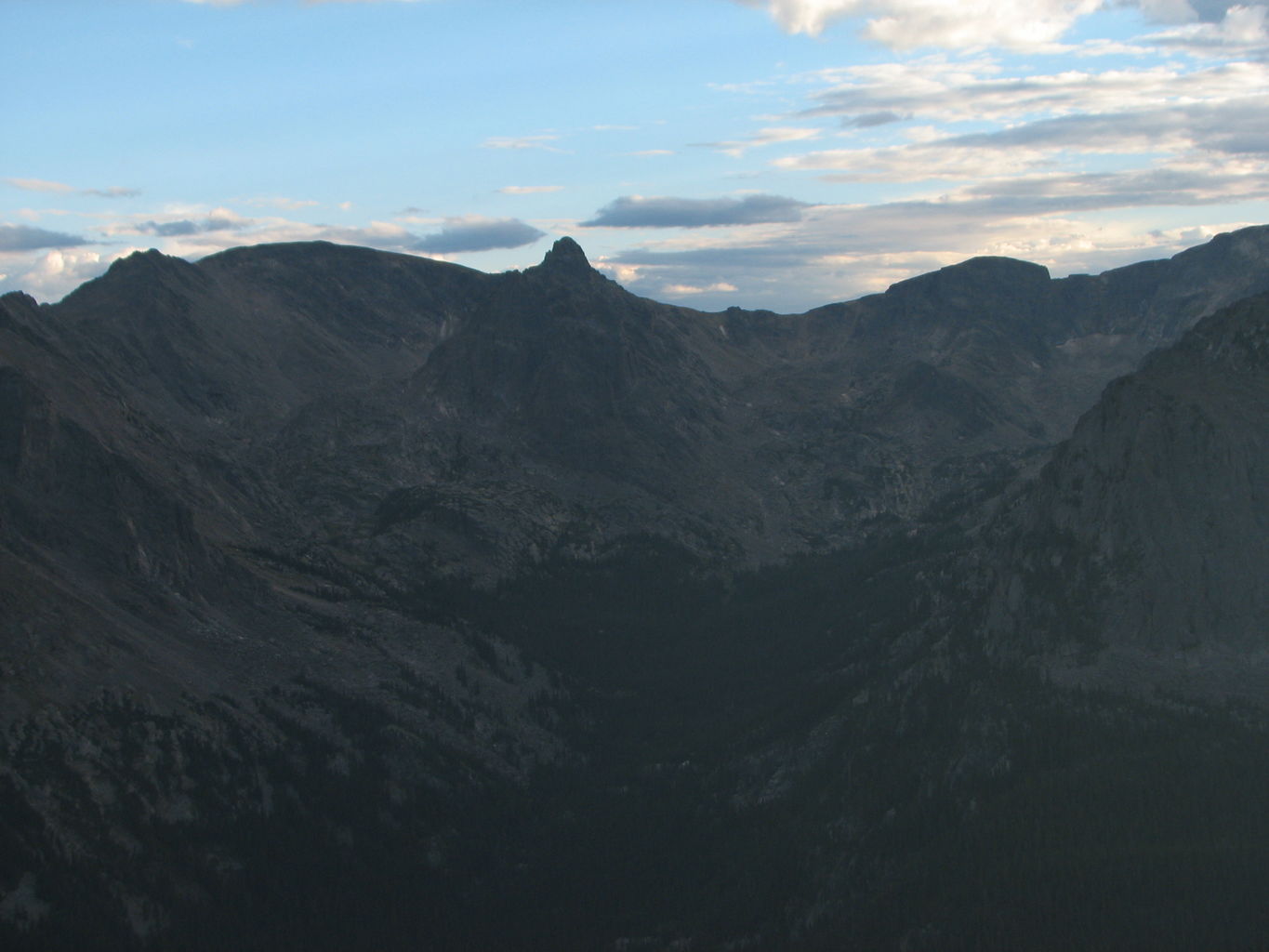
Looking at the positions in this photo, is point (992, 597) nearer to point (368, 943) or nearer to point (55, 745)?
point (368, 943)

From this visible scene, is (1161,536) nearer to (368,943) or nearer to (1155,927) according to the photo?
(1155,927)

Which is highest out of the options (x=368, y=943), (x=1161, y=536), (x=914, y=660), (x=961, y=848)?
(x=1161, y=536)

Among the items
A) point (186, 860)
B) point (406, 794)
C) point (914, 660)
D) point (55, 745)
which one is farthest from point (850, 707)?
point (55, 745)

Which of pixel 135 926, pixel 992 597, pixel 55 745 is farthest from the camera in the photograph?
pixel 992 597

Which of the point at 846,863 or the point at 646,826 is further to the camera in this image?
the point at 646,826

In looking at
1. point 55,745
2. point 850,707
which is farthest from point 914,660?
point 55,745

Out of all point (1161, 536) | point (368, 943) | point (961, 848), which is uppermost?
point (1161, 536)

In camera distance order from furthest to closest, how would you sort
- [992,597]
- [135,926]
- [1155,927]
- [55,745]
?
[992,597], [55,745], [135,926], [1155,927]

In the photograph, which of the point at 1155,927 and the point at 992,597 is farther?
the point at 992,597

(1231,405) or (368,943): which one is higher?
(1231,405)
